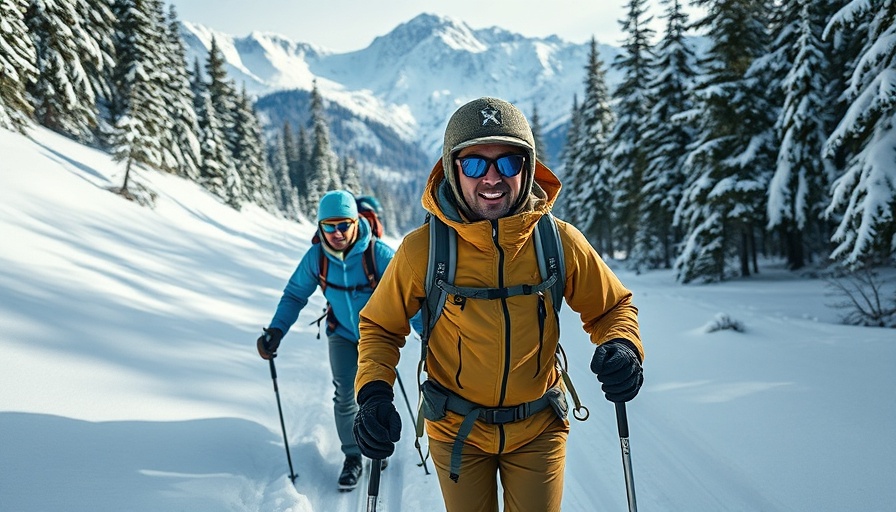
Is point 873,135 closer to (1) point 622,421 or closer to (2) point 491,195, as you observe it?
(1) point 622,421

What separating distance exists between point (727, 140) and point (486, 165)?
56.6 feet

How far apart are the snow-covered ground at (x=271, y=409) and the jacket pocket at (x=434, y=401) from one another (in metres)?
2.25

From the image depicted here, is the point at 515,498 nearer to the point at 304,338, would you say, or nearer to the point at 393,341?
the point at 393,341

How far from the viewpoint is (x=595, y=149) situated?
29188 millimetres

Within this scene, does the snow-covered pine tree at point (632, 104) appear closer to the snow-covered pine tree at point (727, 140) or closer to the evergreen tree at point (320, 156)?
the snow-covered pine tree at point (727, 140)

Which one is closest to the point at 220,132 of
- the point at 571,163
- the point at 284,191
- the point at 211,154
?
the point at 211,154

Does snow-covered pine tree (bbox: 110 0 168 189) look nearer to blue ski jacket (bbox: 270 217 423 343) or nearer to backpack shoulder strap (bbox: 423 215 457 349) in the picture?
blue ski jacket (bbox: 270 217 423 343)

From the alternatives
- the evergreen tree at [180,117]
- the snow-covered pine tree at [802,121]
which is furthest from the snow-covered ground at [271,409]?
the evergreen tree at [180,117]

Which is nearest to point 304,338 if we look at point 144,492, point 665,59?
point 144,492

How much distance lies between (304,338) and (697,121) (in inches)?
632

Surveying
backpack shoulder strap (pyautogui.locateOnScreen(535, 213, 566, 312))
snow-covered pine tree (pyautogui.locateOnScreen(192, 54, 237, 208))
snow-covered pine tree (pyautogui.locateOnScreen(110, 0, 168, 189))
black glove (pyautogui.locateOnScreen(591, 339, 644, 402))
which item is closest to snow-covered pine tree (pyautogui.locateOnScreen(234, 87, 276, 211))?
snow-covered pine tree (pyautogui.locateOnScreen(192, 54, 237, 208))

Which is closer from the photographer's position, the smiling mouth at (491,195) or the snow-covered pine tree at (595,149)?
the smiling mouth at (491,195)

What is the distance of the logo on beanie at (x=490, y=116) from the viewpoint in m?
2.21

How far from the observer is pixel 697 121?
17.2 metres
